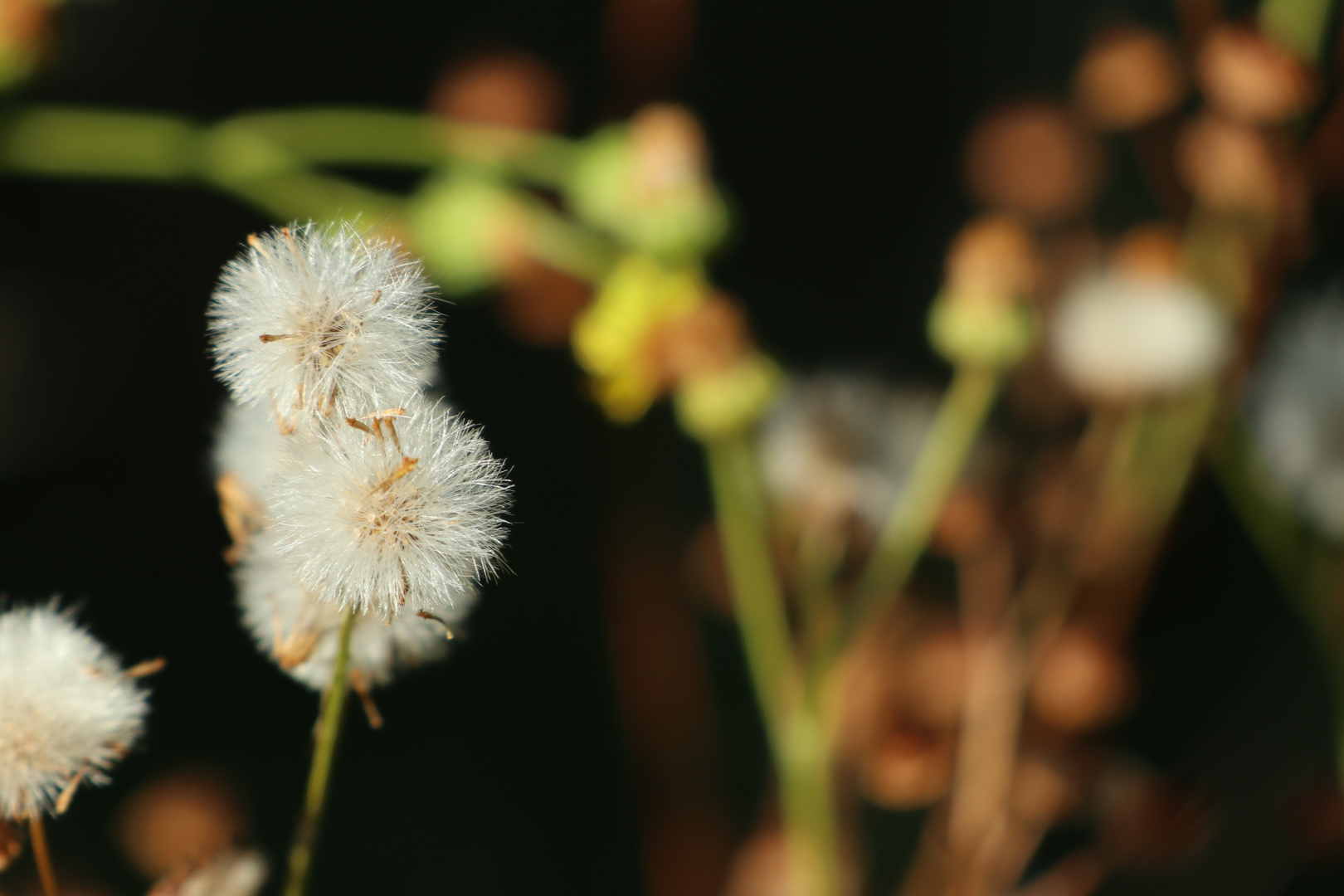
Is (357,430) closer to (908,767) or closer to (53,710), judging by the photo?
(53,710)

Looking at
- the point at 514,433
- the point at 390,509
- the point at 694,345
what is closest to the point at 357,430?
the point at 390,509

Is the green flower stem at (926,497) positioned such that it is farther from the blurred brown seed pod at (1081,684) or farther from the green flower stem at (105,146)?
the green flower stem at (105,146)

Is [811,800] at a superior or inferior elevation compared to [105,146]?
inferior

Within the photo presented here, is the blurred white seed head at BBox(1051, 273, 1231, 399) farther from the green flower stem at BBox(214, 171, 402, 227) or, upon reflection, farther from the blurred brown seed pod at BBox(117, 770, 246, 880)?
the blurred brown seed pod at BBox(117, 770, 246, 880)

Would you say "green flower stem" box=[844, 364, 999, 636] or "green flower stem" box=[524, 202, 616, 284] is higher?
"green flower stem" box=[524, 202, 616, 284]

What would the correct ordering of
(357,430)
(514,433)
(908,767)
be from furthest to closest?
(514,433), (908,767), (357,430)

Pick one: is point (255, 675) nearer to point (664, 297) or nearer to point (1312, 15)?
point (664, 297)

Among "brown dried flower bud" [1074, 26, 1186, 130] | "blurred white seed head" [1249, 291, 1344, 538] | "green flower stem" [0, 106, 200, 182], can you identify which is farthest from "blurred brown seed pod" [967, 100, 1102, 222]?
"green flower stem" [0, 106, 200, 182]

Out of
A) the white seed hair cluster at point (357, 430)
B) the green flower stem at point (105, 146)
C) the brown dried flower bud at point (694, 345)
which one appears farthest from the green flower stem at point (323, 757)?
the green flower stem at point (105, 146)
